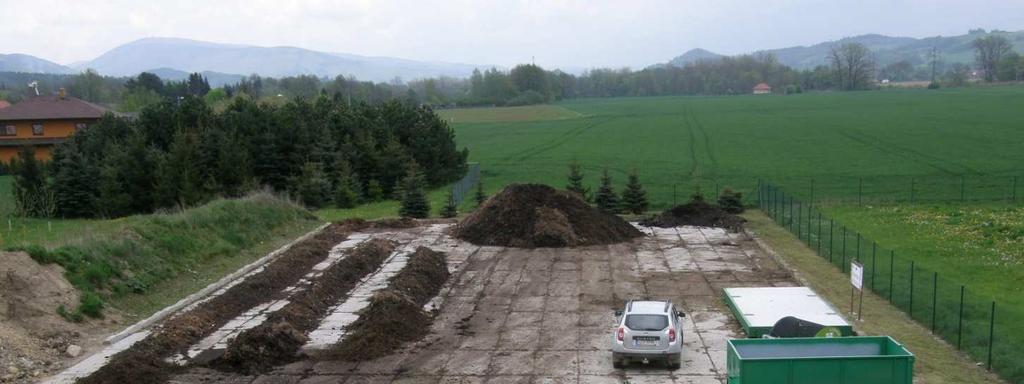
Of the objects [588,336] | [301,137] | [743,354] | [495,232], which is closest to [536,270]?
[495,232]

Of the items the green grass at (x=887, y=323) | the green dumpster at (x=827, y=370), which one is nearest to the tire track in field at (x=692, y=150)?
the green grass at (x=887, y=323)

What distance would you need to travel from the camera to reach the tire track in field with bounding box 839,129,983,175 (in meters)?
61.4

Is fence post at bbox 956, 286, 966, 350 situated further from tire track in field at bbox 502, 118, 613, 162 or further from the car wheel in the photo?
tire track in field at bbox 502, 118, 613, 162

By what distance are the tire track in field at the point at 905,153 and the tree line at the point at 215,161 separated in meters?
35.1

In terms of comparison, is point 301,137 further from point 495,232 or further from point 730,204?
point 730,204

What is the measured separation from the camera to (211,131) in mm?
54281

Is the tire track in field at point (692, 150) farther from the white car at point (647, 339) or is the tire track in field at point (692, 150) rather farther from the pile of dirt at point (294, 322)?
the white car at point (647, 339)

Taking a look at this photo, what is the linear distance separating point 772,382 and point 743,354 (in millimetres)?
1232

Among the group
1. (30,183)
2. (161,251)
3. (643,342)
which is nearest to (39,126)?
(30,183)

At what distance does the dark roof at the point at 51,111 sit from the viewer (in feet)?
264

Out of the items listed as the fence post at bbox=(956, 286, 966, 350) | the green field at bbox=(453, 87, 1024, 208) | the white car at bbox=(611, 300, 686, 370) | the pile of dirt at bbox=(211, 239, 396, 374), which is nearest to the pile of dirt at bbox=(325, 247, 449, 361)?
the pile of dirt at bbox=(211, 239, 396, 374)

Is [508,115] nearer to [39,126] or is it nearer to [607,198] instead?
[39,126]

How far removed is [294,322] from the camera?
23.4 meters

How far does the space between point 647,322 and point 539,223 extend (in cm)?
1792
